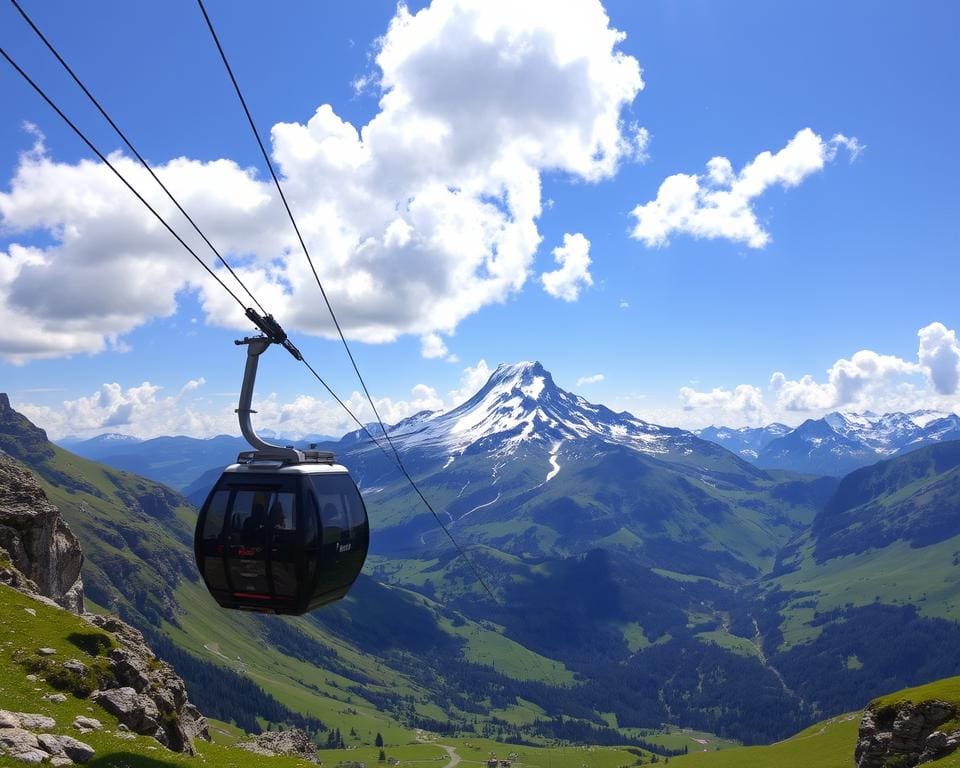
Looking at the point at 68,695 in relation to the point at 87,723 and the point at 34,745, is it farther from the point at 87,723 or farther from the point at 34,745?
the point at 34,745

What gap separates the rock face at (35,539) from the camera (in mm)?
47469

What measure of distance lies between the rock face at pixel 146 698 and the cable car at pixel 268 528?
7.81m

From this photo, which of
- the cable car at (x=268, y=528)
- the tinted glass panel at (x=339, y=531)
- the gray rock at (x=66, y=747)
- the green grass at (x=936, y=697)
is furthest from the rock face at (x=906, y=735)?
the gray rock at (x=66, y=747)

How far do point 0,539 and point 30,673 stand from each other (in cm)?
2277

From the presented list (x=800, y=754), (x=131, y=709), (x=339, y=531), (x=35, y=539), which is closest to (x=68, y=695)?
(x=131, y=709)

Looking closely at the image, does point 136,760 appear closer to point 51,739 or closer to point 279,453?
point 51,739

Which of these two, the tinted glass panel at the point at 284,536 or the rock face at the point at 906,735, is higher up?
the tinted glass panel at the point at 284,536

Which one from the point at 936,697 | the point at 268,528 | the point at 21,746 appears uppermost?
the point at 268,528

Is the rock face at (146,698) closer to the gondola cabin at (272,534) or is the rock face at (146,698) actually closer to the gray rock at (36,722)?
the gray rock at (36,722)

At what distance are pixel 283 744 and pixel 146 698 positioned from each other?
32214mm

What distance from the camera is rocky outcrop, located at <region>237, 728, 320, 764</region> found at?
53.8 meters

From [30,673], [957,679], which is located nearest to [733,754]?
[957,679]

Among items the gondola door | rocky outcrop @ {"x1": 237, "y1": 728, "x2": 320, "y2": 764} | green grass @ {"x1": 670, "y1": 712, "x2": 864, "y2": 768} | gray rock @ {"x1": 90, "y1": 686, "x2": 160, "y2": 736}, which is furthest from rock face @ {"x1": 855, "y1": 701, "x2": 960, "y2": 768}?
green grass @ {"x1": 670, "y1": 712, "x2": 864, "y2": 768}

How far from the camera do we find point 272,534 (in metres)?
24.6
